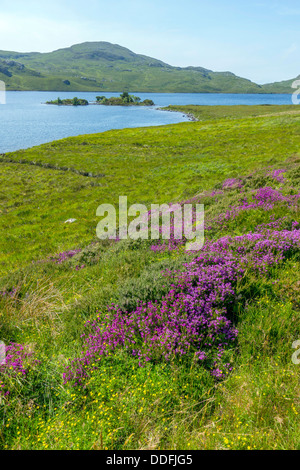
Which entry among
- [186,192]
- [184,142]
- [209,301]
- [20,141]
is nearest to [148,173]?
[186,192]

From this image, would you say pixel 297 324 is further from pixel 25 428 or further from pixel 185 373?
pixel 25 428

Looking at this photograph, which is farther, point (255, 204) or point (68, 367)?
point (255, 204)

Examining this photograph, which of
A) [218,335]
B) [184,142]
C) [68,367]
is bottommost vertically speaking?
[68,367]

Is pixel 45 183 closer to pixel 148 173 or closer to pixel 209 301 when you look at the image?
pixel 148 173

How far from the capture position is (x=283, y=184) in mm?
13000

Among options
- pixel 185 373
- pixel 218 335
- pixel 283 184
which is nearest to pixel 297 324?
pixel 218 335

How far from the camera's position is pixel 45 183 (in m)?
36.7

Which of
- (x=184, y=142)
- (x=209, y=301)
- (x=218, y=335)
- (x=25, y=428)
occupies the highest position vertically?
(x=184, y=142)

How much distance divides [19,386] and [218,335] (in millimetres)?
3561

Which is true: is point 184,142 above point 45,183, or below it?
above
